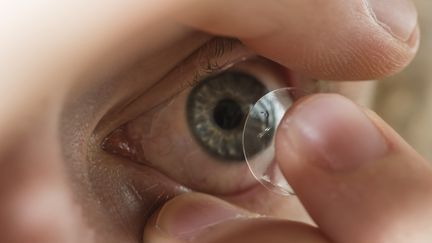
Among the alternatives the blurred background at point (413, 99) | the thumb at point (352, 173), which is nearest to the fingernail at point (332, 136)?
the thumb at point (352, 173)

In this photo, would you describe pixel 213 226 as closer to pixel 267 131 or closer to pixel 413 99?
pixel 267 131

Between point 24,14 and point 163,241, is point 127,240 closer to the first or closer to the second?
point 163,241

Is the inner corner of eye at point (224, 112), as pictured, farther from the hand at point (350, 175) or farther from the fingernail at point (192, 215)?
the hand at point (350, 175)

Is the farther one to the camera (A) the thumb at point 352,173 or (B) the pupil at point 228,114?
(B) the pupil at point 228,114

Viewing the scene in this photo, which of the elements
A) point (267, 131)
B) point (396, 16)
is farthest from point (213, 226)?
point (396, 16)

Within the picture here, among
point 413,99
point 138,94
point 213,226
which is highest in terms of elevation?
point 138,94

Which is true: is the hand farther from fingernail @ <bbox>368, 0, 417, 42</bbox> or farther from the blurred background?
the blurred background
